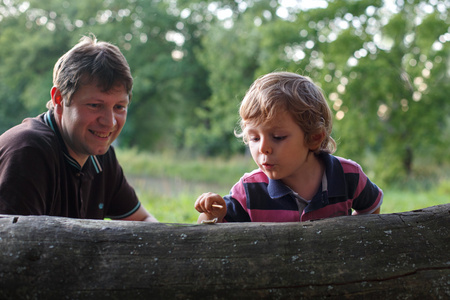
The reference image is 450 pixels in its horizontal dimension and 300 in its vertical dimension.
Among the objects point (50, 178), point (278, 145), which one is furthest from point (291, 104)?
point (50, 178)

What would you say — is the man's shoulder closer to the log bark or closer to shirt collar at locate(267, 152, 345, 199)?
Answer: the log bark

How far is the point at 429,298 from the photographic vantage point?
133 centimetres

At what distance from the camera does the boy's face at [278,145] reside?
190 cm

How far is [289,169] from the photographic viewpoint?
1970 millimetres

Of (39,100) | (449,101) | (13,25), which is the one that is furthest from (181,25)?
(449,101)

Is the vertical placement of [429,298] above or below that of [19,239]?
below

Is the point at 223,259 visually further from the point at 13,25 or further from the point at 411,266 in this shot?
the point at 13,25

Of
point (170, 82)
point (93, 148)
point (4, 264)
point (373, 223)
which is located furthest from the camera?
point (170, 82)

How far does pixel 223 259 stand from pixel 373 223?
0.50m

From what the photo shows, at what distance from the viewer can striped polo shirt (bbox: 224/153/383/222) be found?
6.47 ft

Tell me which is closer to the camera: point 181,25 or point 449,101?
point 449,101

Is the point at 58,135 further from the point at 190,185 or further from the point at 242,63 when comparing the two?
the point at 242,63

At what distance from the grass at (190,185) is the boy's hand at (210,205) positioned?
11.9 ft

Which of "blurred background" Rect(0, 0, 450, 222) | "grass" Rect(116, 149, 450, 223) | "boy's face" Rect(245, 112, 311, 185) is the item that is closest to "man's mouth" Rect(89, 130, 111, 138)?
"boy's face" Rect(245, 112, 311, 185)
